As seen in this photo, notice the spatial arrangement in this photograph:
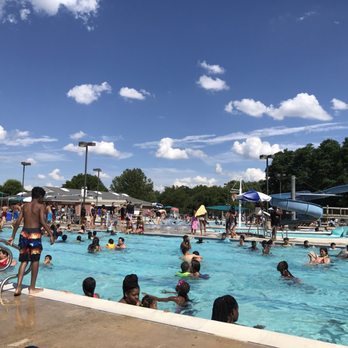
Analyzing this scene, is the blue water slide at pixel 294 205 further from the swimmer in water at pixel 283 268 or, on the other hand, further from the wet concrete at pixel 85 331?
the wet concrete at pixel 85 331

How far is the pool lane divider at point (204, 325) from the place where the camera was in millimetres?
3945

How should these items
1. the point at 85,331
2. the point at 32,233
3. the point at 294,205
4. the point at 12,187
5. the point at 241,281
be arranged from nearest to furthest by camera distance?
the point at 85,331 → the point at 32,233 → the point at 241,281 → the point at 294,205 → the point at 12,187

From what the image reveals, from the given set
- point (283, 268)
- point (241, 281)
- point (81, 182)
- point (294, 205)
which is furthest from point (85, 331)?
point (81, 182)

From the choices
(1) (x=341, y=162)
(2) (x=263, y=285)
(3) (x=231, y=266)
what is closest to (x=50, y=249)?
(3) (x=231, y=266)

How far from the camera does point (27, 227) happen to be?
6070 mm

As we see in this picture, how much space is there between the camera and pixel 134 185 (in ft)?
363

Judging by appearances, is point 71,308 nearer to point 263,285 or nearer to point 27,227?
point 27,227

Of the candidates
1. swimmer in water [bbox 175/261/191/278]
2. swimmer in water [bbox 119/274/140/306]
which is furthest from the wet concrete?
swimmer in water [bbox 175/261/191/278]

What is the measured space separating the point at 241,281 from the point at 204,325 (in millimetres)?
7426

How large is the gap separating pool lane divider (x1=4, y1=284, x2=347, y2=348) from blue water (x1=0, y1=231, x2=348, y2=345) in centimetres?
280

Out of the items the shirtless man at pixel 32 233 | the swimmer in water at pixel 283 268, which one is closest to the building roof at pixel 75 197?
the swimmer in water at pixel 283 268

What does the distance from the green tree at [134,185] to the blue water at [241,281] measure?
9036 cm

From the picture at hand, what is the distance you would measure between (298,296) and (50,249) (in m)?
11.7

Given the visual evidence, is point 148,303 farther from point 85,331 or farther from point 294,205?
point 294,205
